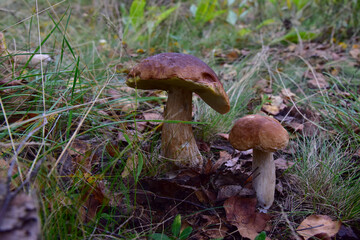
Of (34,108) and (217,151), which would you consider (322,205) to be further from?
(34,108)

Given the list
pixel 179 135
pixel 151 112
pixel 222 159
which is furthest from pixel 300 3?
pixel 179 135

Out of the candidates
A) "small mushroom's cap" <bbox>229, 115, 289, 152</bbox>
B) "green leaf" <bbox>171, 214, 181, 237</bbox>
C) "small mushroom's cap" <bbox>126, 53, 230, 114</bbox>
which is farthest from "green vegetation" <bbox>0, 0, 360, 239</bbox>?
"small mushroom's cap" <bbox>229, 115, 289, 152</bbox>

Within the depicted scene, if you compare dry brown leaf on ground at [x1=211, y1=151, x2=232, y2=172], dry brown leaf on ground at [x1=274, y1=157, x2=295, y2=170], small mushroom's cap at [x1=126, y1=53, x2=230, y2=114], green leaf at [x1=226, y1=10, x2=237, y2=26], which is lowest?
dry brown leaf on ground at [x1=274, y1=157, x2=295, y2=170]

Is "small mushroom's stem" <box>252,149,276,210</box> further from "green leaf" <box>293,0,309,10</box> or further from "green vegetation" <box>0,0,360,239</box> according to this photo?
"green leaf" <box>293,0,309,10</box>

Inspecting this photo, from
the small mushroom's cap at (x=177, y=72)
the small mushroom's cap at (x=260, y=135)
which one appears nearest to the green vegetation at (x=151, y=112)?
the small mushroom's cap at (x=177, y=72)

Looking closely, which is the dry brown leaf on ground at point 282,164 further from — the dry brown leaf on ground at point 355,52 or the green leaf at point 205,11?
the green leaf at point 205,11

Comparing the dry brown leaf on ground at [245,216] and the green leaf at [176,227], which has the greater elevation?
the green leaf at [176,227]

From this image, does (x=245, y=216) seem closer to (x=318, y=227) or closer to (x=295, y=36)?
(x=318, y=227)
